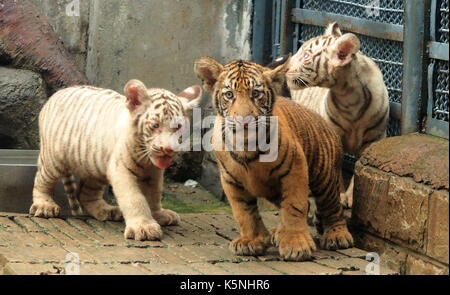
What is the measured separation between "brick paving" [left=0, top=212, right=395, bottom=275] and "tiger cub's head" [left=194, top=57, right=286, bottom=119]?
845 mm

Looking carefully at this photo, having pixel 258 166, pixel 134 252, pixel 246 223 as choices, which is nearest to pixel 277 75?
pixel 258 166

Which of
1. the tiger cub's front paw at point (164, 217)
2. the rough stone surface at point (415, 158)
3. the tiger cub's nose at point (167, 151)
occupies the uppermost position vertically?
the rough stone surface at point (415, 158)

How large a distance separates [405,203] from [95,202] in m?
2.47

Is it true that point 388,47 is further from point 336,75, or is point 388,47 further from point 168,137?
point 168,137

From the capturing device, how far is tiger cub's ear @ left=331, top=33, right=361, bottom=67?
6.59 metres

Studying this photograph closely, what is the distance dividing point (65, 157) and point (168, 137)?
1.03 metres

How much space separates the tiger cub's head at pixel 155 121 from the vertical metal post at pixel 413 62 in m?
1.45

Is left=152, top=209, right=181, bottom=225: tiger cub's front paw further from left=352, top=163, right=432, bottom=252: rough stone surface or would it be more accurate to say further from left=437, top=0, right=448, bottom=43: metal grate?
left=437, top=0, right=448, bottom=43: metal grate

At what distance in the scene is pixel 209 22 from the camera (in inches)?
342

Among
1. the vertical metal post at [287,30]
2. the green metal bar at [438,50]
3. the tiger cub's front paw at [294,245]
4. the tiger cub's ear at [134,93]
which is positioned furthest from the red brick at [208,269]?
the vertical metal post at [287,30]

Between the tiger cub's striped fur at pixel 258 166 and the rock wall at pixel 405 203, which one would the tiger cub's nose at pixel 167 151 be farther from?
the rock wall at pixel 405 203

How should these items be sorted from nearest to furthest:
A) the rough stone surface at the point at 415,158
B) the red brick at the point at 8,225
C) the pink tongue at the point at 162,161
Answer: the rough stone surface at the point at 415,158, the pink tongue at the point at 162,161, the red brick at the point at 8,225

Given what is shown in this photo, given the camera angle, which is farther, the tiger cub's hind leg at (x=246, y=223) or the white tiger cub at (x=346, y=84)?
the white tiger cub at (x=346, y=84)

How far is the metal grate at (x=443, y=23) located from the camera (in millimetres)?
5867
